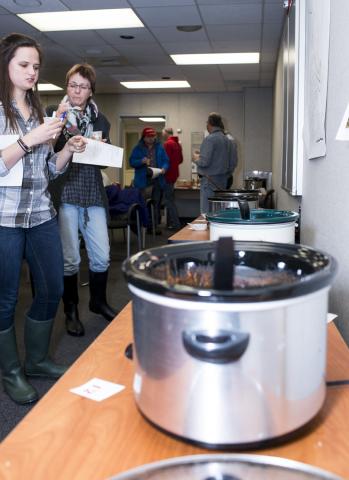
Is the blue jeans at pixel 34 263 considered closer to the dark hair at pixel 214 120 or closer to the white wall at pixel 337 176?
the white wall at pixel 337 176

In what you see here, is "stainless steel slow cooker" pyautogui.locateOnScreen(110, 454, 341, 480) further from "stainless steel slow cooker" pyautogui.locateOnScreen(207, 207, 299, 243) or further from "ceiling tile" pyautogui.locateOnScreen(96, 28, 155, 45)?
"ceiling tile" pyautogui.locateOnScreen(96, 28, 155, 45)

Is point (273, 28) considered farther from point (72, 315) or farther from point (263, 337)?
point (263, 337)

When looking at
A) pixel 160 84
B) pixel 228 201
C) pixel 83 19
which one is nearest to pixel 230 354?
pixel 228 201

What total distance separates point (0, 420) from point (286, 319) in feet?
5.42

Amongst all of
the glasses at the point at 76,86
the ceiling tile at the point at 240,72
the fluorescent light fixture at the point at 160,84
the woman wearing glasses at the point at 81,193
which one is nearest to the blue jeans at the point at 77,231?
the woman wearing glasses at the point at 81,193

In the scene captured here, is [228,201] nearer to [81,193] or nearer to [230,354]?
[81,193]

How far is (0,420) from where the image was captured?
6.14 feet

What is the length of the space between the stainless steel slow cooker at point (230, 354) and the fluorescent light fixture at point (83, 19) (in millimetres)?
4586

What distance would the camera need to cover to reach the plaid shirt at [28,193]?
169 centimetres

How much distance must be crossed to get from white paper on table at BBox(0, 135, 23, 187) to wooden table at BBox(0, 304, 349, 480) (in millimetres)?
1027

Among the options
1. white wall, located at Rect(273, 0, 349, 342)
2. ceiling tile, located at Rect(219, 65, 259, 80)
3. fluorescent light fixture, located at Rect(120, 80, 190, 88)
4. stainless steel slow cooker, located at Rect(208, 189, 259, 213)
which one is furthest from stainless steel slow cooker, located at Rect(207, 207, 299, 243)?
fluorescent light fixture, located at Rect(120, 80, 190, 88)

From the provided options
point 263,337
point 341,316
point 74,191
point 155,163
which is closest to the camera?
point 263,337

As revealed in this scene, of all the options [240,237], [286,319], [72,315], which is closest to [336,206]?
[240,237]

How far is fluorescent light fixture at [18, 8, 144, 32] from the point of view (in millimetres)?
4719
